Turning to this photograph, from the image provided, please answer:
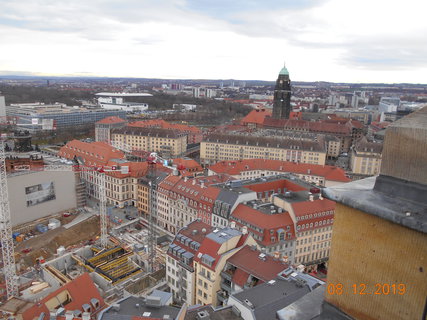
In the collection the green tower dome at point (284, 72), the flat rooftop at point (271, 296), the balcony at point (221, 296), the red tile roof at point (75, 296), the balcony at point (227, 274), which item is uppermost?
the green tower dome at point (284, 72)

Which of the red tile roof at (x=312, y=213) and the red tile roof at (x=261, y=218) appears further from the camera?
the red tile roof at (x=312, y=213)

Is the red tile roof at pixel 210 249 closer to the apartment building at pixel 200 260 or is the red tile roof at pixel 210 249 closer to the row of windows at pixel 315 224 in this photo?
the apartment building at pixel 200 260

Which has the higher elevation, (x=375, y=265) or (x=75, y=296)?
(x=375, y=265)

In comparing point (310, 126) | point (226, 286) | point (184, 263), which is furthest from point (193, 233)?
point (310, 126)

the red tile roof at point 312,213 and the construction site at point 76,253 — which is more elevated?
the red tile roof at point 312,213

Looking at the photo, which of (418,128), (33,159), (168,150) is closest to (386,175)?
(418,128)

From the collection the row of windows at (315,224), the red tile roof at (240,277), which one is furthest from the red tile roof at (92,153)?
the red tile roof at (240,277)

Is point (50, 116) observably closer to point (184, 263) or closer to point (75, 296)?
point (75, 296)
